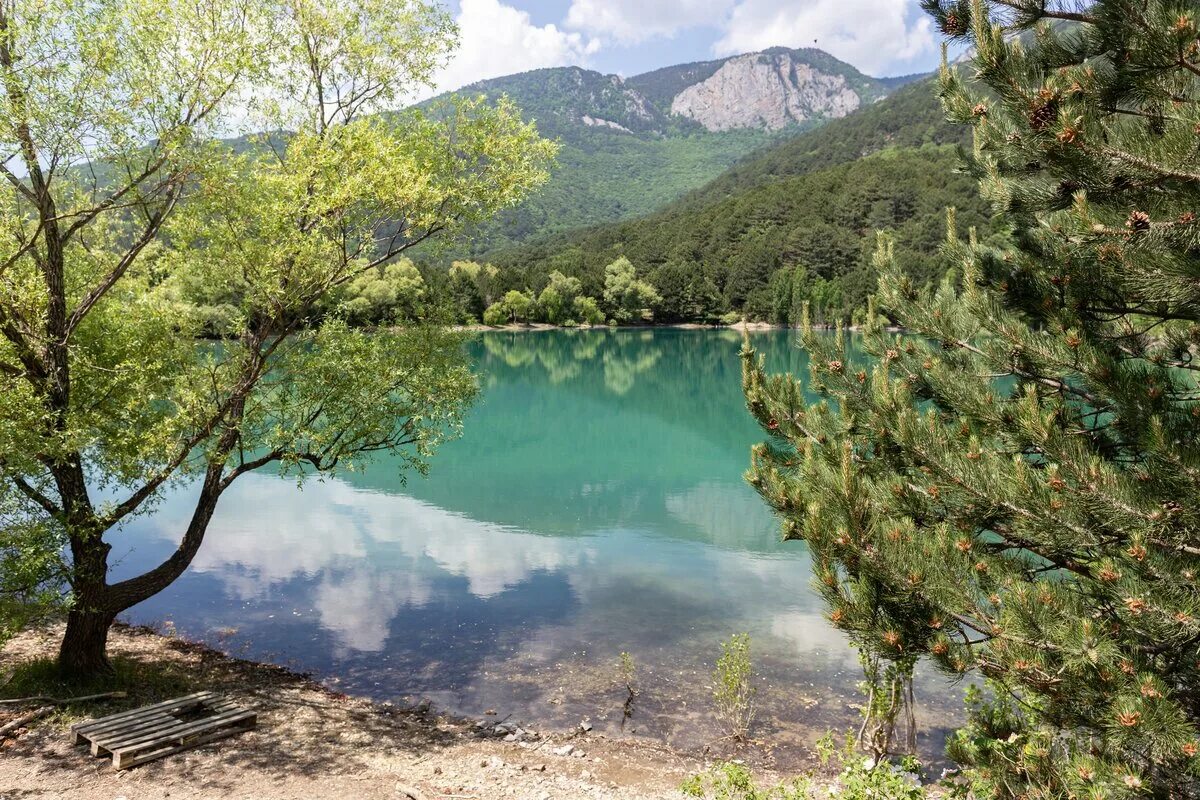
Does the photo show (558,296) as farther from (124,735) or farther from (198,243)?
(124,735)

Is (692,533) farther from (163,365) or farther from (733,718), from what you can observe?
(163,365)

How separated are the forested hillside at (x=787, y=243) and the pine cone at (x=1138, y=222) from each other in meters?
80.1

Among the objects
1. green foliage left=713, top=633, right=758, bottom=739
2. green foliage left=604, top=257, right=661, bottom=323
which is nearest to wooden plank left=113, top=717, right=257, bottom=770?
green foliage left=713, top=633, right=758, bottom=739

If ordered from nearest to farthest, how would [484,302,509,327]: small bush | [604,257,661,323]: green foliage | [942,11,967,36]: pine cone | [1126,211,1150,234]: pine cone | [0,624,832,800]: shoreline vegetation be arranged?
[1126,211,1150,234]: pine cone, [942,11,967,36]: pine cone, [0,624,832,800]: shoreline vegetation, [484,302,509,327]: small bush, [604,257,661,323]: green foliage

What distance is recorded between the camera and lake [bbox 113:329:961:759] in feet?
37.3

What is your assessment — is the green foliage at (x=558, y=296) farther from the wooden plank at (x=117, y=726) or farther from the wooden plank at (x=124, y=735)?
the wooden plank at (x=124, y=735)

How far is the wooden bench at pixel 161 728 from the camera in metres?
8.10

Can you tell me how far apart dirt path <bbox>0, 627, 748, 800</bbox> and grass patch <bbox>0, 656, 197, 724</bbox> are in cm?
8

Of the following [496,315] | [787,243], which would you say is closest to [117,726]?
[496,315]

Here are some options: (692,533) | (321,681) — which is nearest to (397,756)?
(321,681)

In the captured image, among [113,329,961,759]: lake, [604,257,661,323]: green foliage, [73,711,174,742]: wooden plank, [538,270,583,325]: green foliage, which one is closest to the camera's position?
[73,711,174,742]: wooden plank

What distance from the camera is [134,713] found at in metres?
8.80

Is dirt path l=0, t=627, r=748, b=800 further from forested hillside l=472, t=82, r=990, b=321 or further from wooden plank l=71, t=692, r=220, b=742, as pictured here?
forested hillside l=472, t=82, r=990, b=321

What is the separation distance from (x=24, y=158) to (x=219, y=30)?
2.80 m
